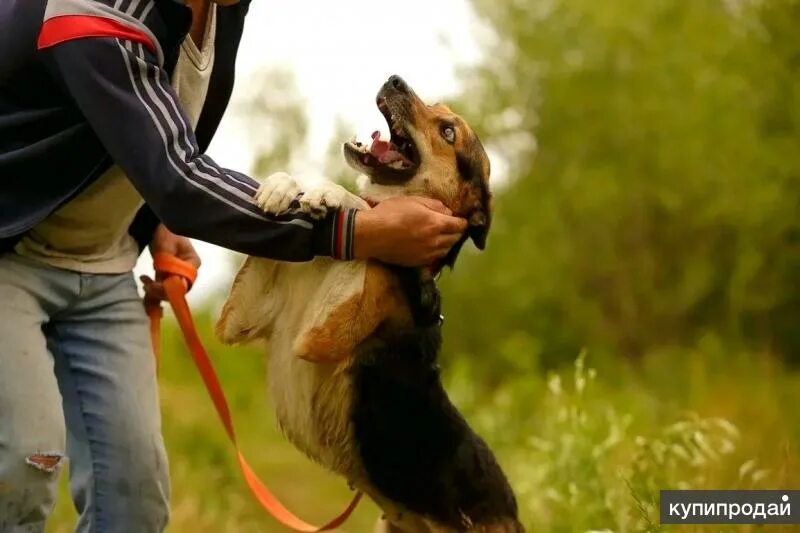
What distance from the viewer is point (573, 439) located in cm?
358

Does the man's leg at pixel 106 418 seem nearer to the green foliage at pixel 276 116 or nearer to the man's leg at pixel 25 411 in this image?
the man's leg at pixel 25 411

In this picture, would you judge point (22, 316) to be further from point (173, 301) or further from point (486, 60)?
point (486, 60)

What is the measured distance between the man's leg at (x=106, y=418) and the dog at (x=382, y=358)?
27 centimetres

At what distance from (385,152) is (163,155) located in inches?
23.0

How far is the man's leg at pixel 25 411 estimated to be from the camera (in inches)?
79.5

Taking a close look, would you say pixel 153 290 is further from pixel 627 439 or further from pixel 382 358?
pixel 627 439

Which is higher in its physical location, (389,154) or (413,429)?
(389,154)

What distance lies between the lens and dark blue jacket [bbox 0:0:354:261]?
186cm

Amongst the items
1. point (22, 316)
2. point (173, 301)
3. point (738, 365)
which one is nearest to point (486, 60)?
point (738, 365)

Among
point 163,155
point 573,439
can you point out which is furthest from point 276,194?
point 573,439

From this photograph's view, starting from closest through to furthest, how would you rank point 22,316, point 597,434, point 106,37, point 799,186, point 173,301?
point 106,37
point 22,316
point 173,301
point 597,434
point 799,186

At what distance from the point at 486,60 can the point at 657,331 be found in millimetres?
1872

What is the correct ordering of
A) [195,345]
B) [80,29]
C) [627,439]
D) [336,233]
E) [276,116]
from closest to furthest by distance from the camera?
1. [80,29]
2. [336,233]
3. [195,345]
4. [627,439]
5. [276,116]

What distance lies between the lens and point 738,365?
214 inches
